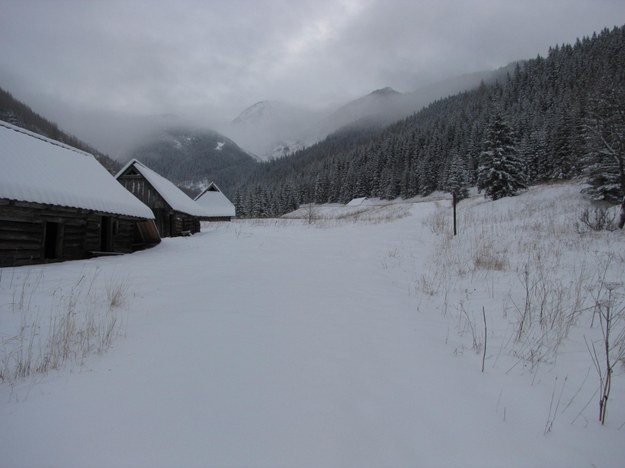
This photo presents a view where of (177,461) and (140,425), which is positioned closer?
(177,461)

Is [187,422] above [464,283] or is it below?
below

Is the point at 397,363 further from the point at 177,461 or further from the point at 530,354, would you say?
the point at 177,461

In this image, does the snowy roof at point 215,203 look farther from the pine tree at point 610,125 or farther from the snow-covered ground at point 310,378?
the pine tree at point 610,125

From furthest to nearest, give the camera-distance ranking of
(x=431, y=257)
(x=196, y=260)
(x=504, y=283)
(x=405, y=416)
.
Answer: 1. (x=196, y=260)
2. (x=431, y=257)
3. (x=504, y=283)
4. (x=405, y=416)

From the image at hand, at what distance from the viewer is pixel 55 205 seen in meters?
9.64

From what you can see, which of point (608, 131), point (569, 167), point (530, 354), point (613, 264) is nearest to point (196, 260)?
point (530, 354)

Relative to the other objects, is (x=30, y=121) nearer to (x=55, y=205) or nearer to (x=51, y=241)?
(x=51, y=241)

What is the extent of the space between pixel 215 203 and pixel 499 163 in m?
36.5

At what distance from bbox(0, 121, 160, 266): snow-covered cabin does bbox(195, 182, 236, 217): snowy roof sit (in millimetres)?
27533

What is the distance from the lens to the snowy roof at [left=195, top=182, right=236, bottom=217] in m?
42.2

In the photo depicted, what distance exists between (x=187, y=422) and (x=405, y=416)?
160 centimetres

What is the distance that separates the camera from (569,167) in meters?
46.5

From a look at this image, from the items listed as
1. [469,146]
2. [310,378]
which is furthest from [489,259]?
[469,146]

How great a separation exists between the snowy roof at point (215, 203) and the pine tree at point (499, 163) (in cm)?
3333
